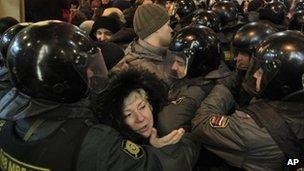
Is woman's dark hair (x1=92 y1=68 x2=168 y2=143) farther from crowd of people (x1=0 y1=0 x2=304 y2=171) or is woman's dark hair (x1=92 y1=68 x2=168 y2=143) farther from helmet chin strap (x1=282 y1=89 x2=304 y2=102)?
helmet chin strap (x1=282 y1=89 x2=304 y2=102)

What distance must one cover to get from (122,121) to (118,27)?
3.00 metres

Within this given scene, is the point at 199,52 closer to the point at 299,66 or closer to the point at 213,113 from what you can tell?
the point at 213,113

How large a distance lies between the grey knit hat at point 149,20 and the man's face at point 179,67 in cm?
50

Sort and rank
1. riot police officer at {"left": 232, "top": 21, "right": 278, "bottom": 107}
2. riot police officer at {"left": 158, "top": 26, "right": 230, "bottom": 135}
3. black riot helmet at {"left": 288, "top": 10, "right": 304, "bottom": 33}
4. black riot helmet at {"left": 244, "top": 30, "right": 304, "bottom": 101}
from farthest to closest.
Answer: black riot helmet at {"left": 288, "top": 10, "right": 304, "bottom": 33}, riot police officer at {"left": 232, "top": 21, "right": 278, "bottom": 107}, riot police officer at {"left": 158, "top": 26, "right": 230, "bottom": 135}, black riot helmet at {"left": 244, "top": 30, "right": 304, "bottom": 101}

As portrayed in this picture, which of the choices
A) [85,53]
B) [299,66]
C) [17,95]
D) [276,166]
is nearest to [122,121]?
[85,53]

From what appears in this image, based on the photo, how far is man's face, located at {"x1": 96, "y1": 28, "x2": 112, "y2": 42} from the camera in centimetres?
436

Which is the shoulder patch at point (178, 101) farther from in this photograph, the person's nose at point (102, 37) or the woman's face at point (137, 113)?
the person's nose at point (102, 37)

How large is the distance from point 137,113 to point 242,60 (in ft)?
4.84

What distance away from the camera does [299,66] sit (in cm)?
213

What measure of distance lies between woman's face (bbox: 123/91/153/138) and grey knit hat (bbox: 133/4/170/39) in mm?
1400

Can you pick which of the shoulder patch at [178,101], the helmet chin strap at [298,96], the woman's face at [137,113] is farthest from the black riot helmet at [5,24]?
the helmet chin strap at [298,96]

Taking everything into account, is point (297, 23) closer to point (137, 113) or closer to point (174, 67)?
point (174, 67)

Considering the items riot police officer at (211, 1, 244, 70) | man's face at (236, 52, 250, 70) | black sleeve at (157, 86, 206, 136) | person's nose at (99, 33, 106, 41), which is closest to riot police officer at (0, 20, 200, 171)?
black sleeve at (157, 86, 206, 136)

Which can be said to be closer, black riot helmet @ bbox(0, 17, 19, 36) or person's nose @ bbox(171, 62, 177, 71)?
person's nose @ bbox(171, 62, 177, 71)
